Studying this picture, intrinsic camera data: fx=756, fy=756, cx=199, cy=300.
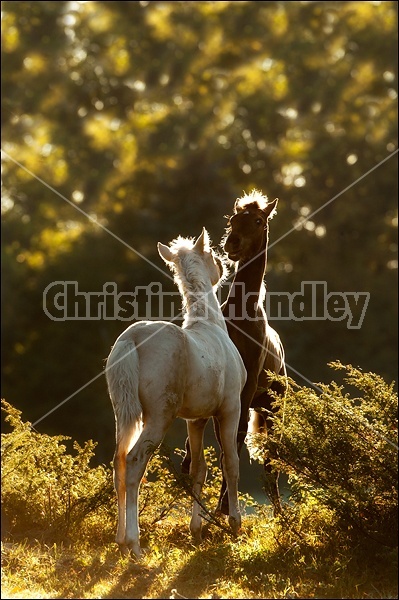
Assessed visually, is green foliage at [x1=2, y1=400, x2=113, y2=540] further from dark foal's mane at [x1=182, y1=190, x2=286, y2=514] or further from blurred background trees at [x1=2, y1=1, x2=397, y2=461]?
blurred background trees at [x1=2, y1=1, x2=397, y2=461]

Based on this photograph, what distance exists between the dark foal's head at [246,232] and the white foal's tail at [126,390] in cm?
249

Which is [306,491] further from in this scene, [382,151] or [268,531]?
[382,151]

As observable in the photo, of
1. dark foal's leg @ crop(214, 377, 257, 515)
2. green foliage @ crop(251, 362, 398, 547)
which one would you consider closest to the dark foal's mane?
dark foal's leg @ crop(214, 377, 257, 515)

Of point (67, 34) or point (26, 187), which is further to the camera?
point (67, 34)

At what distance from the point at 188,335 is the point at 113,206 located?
16824 mm

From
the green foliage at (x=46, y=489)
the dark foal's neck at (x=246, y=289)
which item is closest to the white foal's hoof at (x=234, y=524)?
the green foliage at (x=46, y=489)

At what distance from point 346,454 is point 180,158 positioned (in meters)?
18.7

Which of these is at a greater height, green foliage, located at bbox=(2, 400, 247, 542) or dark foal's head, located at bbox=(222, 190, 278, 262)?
dark foal's head, located at bbox=(222, 190, 278, 262)

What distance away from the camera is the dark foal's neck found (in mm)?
8102

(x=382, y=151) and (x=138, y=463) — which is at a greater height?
(x=382, y=151)

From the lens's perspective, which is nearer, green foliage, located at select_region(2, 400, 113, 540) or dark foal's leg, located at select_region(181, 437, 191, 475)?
green foliage, located at select_region(2, 400, 113, 540)

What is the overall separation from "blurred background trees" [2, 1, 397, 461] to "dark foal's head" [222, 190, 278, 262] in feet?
38.1

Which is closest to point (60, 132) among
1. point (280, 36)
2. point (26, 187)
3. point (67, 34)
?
point (26, 187)

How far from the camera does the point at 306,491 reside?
631 cm
